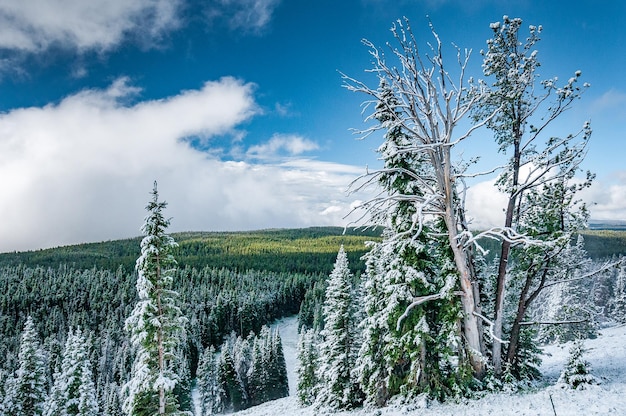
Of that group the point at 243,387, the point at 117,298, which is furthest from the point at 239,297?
the point at 243,387

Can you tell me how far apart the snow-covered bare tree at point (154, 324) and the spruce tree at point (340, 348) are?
Result: 1215 centimetres

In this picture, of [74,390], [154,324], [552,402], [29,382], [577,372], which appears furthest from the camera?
[29,382]

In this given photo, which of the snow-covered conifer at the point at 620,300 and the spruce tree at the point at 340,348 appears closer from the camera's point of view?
the spruce tree at the point at 340,348

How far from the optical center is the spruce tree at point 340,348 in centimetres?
2509

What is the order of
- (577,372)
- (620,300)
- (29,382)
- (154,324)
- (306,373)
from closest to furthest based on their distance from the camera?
(577,372) < (154,324) < (29,382) < (306,373) < (620,300)

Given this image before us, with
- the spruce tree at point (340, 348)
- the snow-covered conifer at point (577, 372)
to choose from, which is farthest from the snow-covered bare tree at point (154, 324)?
the snow-covered conifer at point (577, 372)

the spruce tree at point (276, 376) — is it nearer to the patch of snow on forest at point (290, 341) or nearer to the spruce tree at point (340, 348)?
the patch of snow on forest at point (290, 341)

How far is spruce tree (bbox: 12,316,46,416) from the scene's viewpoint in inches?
1262

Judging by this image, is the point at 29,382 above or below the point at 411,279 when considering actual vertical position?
below

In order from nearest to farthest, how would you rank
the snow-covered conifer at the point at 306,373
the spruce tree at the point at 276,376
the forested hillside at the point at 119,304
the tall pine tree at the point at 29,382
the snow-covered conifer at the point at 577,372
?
the snow-covered conifer at the point at 577,372 → the tall pine tree at the point at 29,382 → the snow-covered conifer at the point at 306,373 → the spruce tree at the point at 276,376 → the forested hillside at the point at 119,304

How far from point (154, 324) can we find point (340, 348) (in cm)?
1477

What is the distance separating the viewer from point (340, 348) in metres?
26.3

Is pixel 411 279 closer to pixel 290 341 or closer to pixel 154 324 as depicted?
pixel 154 324

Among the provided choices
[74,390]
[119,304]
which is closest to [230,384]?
[74,390]
